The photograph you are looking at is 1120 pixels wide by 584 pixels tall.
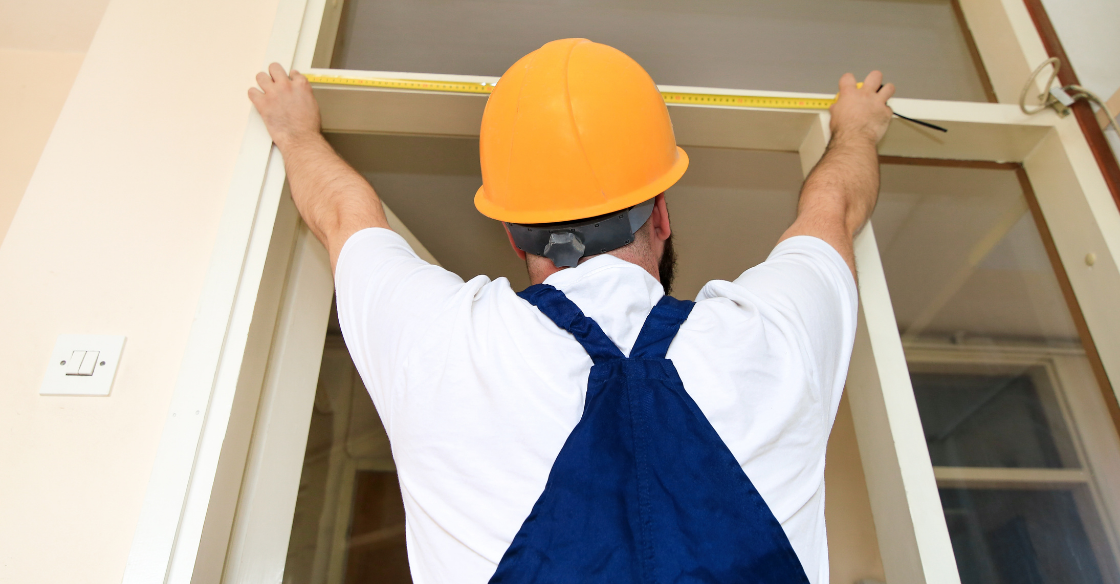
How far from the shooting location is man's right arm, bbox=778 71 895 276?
1214 mm

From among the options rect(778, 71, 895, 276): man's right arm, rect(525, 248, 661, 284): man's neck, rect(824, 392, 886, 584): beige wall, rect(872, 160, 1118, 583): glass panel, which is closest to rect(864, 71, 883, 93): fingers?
rect(778, 71, 895, 276): man's right arm

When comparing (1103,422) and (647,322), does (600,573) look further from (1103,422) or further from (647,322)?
(1103,422)

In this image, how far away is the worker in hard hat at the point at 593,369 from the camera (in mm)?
750

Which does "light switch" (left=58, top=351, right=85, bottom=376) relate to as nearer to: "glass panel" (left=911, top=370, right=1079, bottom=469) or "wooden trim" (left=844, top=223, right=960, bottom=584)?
"wooden trim" (left=844, top=223, right=960, bottom=584)

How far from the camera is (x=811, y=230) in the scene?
1202 mm

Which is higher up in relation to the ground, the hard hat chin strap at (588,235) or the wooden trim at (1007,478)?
the hard hat chin strap at (588,235)

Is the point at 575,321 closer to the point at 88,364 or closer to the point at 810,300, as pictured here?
the point at 810,300

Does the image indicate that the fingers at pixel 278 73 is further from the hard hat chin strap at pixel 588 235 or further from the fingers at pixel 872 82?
the fingers at pixel 872 82

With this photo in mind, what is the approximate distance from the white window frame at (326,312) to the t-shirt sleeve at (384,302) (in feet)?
0.83

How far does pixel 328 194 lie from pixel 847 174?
1.06 metres

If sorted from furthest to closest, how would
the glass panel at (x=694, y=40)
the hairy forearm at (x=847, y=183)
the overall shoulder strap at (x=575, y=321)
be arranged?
the glass panel at (x=694, y=40)
the hairy forearm at (x=847, y=183)
the overall shoulder strap at (x=575, y=321)

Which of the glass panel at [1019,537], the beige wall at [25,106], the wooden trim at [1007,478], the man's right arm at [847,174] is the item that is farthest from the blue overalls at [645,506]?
the beige wall at [25,106]

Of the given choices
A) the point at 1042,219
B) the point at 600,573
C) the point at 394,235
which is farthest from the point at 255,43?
the point at 1042,219

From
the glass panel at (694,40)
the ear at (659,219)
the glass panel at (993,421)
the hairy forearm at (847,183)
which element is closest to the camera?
the ear at (659,219)
